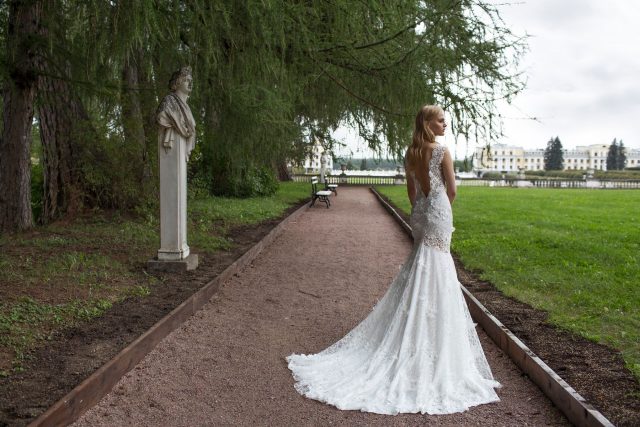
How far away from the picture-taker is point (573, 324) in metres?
5.24

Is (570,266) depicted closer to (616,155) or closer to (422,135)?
(422,135)

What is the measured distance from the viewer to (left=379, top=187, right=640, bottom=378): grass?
5.31 meters

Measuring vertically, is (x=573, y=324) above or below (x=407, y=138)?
below

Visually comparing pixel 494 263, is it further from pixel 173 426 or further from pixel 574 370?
pixel 173 426

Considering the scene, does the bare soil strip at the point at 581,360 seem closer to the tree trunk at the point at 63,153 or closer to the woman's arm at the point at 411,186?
the woman's arm at the point at 411,186

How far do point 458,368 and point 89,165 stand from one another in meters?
9.49

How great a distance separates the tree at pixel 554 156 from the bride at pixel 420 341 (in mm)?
116623

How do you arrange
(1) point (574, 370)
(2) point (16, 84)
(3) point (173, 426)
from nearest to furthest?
(3) point (173, 426)
(1) point (574, 370)
(2) point (16, 84)

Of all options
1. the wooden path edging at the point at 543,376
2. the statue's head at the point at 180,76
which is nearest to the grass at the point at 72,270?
the statue's head at the point at 180,76

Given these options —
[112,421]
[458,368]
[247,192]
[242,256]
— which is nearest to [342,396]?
[458,368]

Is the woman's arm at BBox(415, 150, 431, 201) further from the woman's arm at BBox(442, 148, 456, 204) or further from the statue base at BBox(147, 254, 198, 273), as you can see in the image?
the statue base at BBox(147, 254, 198, 273)

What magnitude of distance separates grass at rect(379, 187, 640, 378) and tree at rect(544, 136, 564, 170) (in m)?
104

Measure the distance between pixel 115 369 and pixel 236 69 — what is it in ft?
14.6

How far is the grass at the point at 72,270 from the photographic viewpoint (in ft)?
15.8
